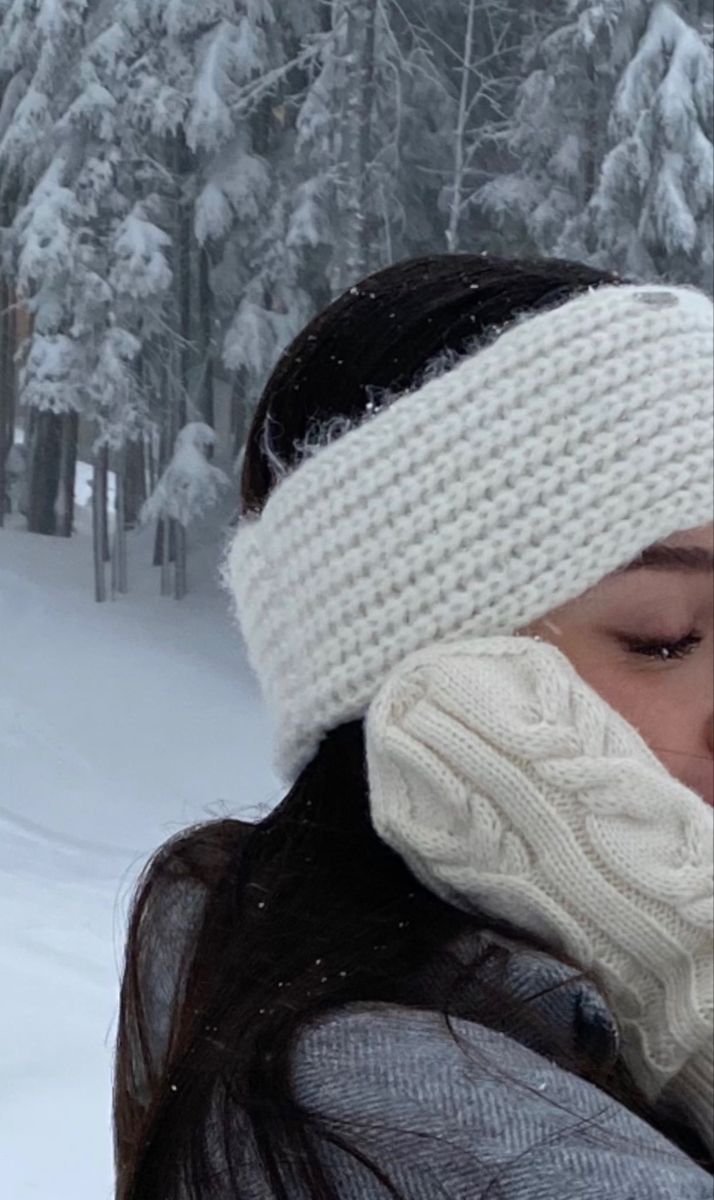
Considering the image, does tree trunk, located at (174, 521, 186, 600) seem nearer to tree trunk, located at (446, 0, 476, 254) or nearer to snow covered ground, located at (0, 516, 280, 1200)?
snow covered ground, located at (0, 516, 280, 1200)

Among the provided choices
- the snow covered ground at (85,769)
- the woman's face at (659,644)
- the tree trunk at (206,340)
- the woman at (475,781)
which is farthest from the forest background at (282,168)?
the woman's face at (659,644)

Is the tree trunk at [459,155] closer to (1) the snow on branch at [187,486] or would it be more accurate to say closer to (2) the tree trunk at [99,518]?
(1) the snow on branch at [187,486]

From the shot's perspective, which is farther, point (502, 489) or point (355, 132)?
point (355, 132)

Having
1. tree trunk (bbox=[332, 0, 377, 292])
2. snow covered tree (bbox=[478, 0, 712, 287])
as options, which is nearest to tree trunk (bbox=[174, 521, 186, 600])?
tree trunk (bbox=[332, 0, 377, 292])

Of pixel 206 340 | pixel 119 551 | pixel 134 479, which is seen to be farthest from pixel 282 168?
pixel 119 551

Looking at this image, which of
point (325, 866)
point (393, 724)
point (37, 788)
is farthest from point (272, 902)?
point (37, 788)

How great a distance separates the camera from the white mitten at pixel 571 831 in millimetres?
951

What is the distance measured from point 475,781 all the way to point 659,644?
177 millimetres

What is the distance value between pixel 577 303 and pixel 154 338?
22.6 feet

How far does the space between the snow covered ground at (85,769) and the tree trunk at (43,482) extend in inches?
6.4

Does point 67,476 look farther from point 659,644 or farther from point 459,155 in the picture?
point 659,644

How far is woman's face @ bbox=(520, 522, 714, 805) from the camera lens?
1002 millimetres

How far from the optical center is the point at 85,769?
5.97m

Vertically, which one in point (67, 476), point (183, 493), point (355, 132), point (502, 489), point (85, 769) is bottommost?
point (85, 769)
